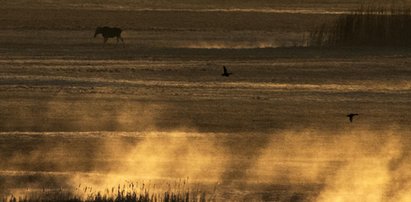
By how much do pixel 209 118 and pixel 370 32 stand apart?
16.2 m

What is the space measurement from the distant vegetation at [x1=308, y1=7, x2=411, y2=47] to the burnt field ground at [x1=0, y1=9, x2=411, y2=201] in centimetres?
102

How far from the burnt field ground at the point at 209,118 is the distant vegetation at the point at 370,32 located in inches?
40.3

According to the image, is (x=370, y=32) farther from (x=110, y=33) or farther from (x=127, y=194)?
(x=127, y=194)

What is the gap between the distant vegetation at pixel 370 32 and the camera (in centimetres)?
3728

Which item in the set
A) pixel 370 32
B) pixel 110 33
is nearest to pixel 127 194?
pixel 370 32

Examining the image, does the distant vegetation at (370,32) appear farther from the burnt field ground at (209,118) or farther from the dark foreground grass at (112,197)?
the dark foreground grass at (112,197)

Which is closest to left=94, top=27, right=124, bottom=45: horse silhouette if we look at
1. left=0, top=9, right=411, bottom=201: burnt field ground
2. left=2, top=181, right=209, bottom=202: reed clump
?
left=0, top=9, right=411, bottom=201: burnt field ground

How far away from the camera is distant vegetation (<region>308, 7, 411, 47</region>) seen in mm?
37281

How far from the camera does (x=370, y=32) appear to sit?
37.9 m

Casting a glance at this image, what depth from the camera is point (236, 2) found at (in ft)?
224

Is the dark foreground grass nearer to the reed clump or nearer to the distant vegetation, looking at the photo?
the reed clump

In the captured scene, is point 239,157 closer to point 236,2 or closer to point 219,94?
point 219,94

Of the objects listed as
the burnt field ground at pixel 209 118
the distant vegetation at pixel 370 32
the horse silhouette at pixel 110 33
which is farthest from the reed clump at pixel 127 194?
the horse silhouette at pixel 110 33

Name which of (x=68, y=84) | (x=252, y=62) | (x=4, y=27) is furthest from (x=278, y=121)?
(x=4, y=27)
